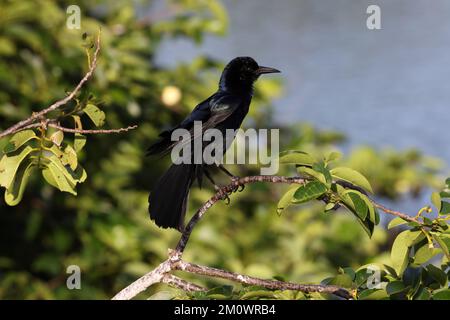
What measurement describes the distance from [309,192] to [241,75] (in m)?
1.88

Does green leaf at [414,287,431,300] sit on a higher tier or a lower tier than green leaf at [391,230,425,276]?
lower

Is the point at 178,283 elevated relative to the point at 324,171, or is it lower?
lower

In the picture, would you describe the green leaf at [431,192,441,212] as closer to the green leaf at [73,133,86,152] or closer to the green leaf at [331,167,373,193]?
the green leaf at [331,167,373,193]


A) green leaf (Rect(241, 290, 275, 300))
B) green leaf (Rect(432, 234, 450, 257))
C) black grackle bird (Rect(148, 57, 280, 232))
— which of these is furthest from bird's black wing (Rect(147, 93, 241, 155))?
green leaf (Rect(432, 234, 450, 257))

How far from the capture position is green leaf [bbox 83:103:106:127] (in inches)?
92.3

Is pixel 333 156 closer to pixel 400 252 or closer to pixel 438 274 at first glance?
pixel 400 252

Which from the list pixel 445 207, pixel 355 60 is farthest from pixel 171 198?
pixel 355 60

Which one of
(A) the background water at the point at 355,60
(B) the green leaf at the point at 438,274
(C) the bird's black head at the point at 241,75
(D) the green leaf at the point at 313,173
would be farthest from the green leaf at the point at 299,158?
(A) the background water at the point at 355,60

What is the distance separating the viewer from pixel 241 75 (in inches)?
156

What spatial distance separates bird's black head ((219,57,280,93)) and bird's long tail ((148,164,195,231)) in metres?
0.86

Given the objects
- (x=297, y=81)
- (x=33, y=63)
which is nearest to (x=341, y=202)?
(x=33, y=63)

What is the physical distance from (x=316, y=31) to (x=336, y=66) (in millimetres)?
2325
